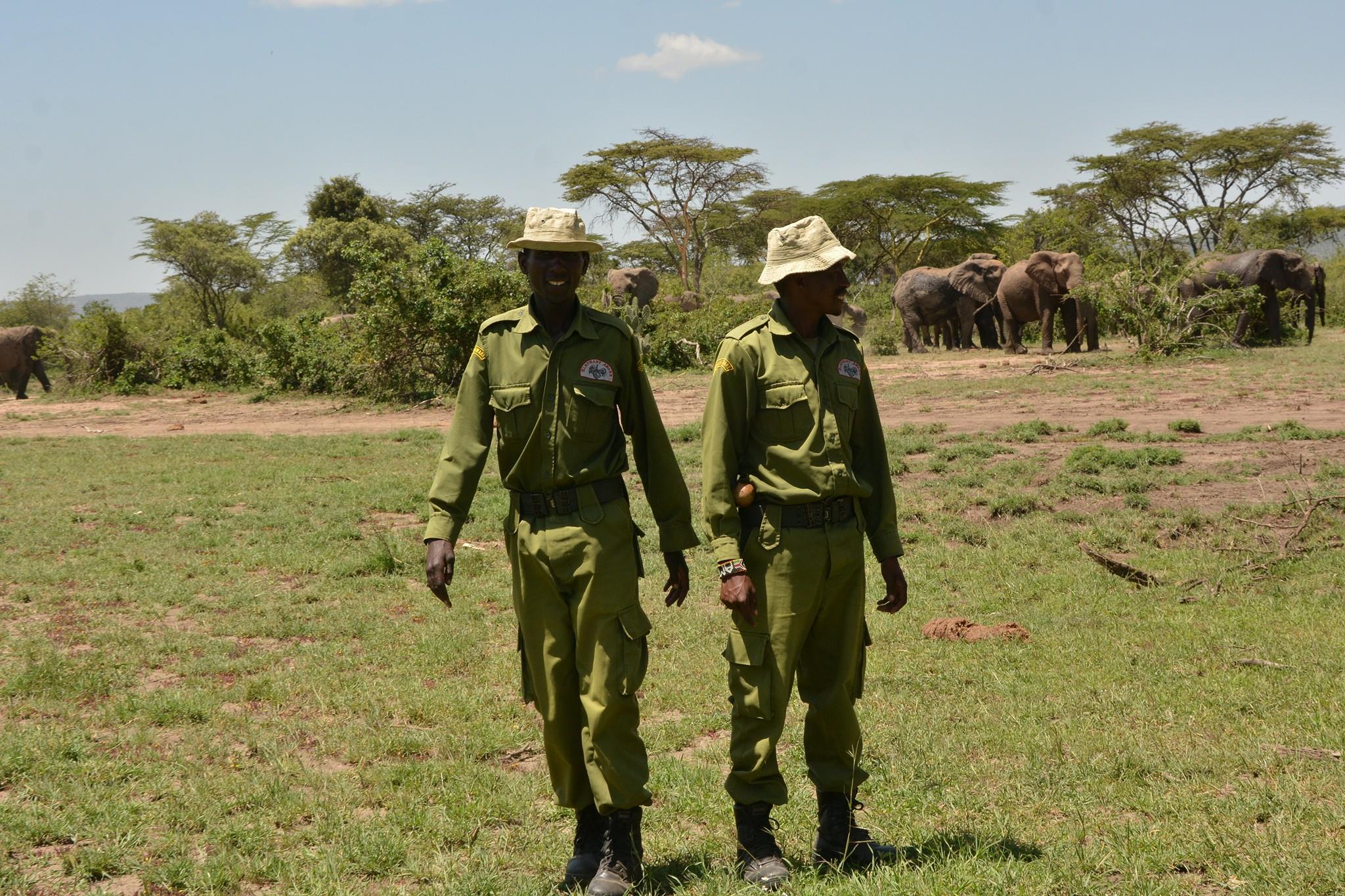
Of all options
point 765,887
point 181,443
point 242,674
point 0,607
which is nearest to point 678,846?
point 765,887

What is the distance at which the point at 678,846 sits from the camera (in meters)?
3.84

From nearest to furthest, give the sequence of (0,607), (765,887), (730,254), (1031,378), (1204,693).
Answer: (765,887), (1204,693), (0,607), (1031,378), (730,254)

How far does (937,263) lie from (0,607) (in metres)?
38.7

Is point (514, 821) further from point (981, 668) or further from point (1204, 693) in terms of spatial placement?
point (1204, 693)

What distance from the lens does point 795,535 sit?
11.2 ft

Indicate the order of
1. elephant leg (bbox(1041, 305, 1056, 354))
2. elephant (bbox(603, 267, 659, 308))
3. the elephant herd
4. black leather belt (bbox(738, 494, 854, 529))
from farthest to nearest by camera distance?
1. elephant (bbox(603, 267, 659, 308))
2. elephant leg (bbox(1041, 305, 1056, 354))
3. the elephant herd
4. black leather belt (bbox(738, 494, 854, 529))

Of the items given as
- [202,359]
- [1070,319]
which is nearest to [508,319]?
[1070,319]

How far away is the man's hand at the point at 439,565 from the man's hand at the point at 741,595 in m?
0.79

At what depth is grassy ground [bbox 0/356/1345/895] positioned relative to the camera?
12.2 ft

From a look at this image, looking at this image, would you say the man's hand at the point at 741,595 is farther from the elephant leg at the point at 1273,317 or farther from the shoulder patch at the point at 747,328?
the elephant leg at the point at 1273,317

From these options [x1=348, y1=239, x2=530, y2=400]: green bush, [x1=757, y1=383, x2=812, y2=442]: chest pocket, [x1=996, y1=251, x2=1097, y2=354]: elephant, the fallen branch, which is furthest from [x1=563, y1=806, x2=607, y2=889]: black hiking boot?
[x1=996, y1=251, x2=1097, y2=354]: elephant

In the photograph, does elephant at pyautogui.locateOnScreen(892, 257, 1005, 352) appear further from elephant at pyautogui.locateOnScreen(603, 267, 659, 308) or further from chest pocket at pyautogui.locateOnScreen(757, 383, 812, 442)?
chest pocket at pyautogui.locateOnScreen(757, 383, 812, 442)

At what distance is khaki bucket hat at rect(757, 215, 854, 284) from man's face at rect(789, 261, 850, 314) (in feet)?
0.10

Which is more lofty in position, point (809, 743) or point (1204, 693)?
point (809, 743)
